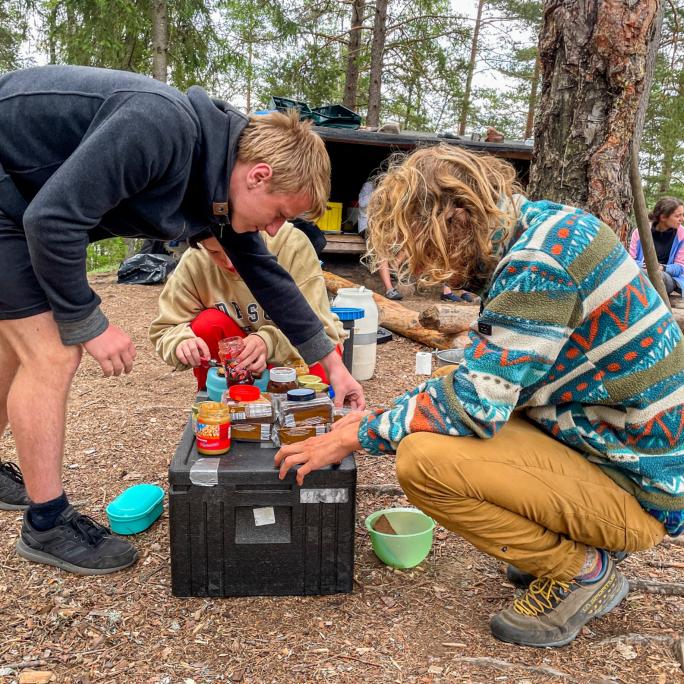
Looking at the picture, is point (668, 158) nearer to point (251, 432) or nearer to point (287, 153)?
point (287, 153)

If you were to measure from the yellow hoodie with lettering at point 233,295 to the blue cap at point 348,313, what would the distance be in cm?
63

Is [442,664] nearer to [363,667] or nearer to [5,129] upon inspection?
[363,667]

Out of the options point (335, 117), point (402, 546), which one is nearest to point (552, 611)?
point (402, 546)

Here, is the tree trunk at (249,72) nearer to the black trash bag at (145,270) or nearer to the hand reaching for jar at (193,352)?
the black trash bag at (145,270)

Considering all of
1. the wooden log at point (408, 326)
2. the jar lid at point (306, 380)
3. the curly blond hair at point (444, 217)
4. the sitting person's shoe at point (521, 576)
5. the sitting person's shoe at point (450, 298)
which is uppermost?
the curly blond hair at point (444, 217)

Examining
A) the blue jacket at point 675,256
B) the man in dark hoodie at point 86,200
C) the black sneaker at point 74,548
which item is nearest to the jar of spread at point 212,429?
the man in dark hoodie at point 86,200

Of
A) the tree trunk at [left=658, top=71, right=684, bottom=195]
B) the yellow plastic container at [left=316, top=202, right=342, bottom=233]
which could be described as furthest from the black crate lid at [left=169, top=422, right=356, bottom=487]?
the tree trunk at [left=658, top=71, right=684, bottom=195]

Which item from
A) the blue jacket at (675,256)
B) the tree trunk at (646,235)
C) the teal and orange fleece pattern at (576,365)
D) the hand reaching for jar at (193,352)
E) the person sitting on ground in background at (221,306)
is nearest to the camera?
the teal and orange fleece pattern at (576,365)

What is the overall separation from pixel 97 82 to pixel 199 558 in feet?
4.24

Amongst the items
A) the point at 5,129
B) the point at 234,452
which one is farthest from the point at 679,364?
the point at 5,129

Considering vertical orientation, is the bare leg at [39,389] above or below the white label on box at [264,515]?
above

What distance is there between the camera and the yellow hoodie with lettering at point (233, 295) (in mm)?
2744

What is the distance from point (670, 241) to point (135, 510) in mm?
6103

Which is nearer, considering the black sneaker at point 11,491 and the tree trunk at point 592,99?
the black sneaker at point 11,491
